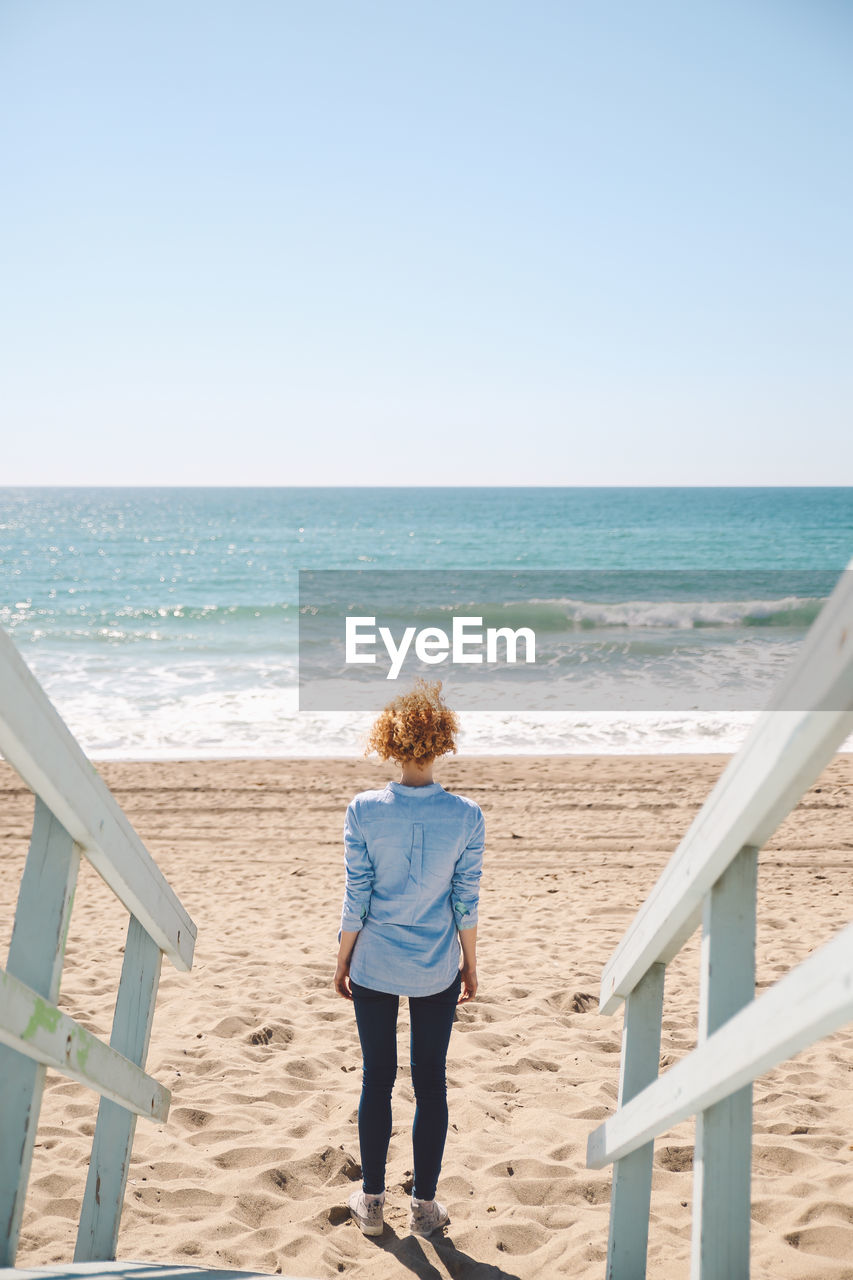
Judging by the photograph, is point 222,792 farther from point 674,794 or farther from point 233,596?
point 233,596

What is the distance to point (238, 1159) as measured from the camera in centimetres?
305

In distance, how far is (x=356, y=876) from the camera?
8.47 ft

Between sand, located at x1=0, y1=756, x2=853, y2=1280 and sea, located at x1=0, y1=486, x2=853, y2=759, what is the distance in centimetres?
146

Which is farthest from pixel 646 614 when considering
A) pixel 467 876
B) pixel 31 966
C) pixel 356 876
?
pixel 31 966

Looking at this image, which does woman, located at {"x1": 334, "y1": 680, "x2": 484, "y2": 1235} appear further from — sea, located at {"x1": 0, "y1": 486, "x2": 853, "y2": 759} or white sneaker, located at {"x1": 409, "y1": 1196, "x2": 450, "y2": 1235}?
sea, located at {"x1": 0, "y1": 486, "x2": 853, "y2": 759}

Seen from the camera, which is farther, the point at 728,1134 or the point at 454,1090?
the point at 454,1090

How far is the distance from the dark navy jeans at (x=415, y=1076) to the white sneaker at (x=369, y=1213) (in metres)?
0.02

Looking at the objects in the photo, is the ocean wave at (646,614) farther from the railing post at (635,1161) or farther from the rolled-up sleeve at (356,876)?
the railing post at (635,1161)

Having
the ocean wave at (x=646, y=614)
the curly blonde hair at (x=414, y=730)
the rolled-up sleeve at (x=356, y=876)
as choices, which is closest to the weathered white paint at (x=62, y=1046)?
the rolled-up sleeve at (x=356, y=876)

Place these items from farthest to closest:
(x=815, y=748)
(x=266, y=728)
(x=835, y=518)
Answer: (x=835, y=518) → (x=266, y=728) → (x=815, y=748)

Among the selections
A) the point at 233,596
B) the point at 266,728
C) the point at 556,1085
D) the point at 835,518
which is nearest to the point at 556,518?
the point at 835,518

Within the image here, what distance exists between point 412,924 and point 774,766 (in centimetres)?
170

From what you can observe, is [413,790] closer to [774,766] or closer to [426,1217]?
[426,1217]

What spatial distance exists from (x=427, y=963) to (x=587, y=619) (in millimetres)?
21311
